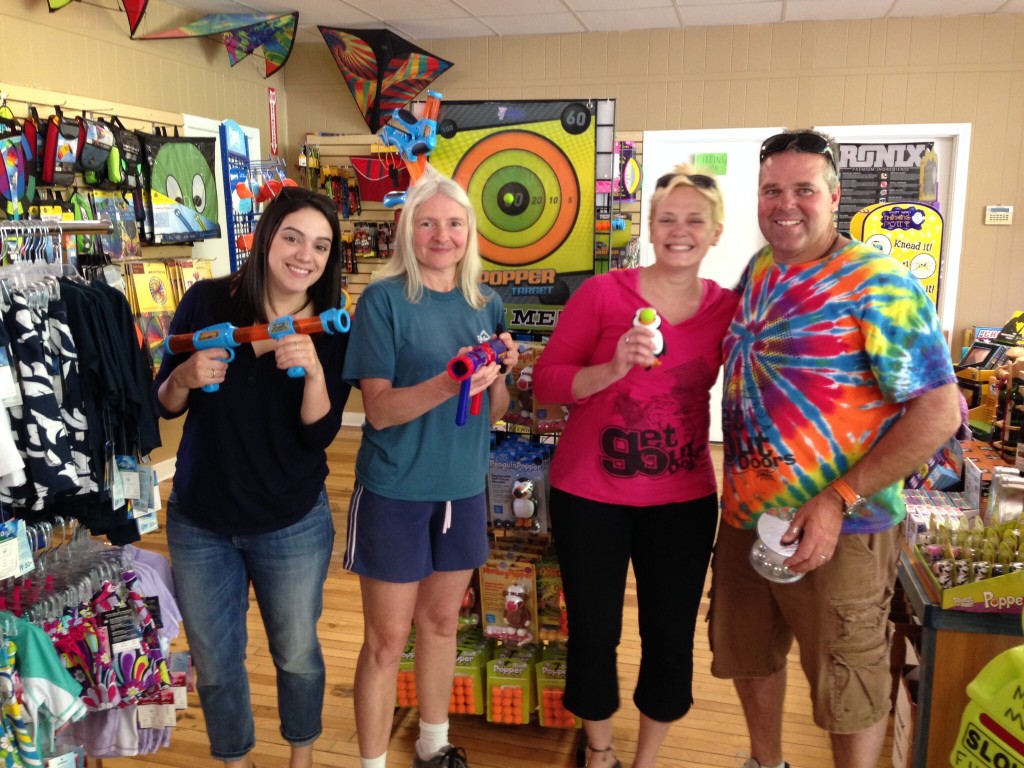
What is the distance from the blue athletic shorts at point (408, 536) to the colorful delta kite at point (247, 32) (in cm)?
397

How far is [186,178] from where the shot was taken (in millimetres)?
4633

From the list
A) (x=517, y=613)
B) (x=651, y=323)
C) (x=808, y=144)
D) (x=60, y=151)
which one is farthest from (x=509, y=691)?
(x=60, y=151)

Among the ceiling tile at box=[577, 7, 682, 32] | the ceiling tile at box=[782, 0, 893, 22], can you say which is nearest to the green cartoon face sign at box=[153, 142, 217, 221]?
the ceiling tile at box=[577, 7, 682, 32]

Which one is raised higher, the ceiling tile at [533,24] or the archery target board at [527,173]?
the ceiling tile at [533,24]

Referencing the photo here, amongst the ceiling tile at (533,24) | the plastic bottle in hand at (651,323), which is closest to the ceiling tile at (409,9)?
the ceiling tile at (533,24)

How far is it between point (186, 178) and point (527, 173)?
3.21 m

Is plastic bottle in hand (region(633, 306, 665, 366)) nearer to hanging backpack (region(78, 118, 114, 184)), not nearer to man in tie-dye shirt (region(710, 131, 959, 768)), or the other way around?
man in tie-dye shirt (region(710, 131, 959, 768))

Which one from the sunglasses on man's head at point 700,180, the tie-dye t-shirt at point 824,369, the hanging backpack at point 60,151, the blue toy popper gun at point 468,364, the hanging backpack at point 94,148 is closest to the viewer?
the tie-dye t-shirt at point 824,369

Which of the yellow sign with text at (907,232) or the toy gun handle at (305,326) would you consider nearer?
the toy gun handle at (305,326)

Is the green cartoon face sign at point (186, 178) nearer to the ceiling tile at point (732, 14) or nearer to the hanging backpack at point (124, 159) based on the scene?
the hanging backpack at point (124, 159)

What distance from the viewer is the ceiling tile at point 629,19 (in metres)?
4.95

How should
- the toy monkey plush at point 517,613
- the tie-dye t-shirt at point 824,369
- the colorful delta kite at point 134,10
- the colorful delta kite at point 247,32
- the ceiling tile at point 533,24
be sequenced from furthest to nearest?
the ceiling tile at point 533,24 < the colorful delta kite at point 247,32 < the colorful delta kite at point 134,10 < the toy monkey plush at point 517,613 < the tie-dye t-shirt at point 824,369

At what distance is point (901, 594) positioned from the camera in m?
2.63

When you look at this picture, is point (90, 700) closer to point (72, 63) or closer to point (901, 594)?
point (901, 594)
